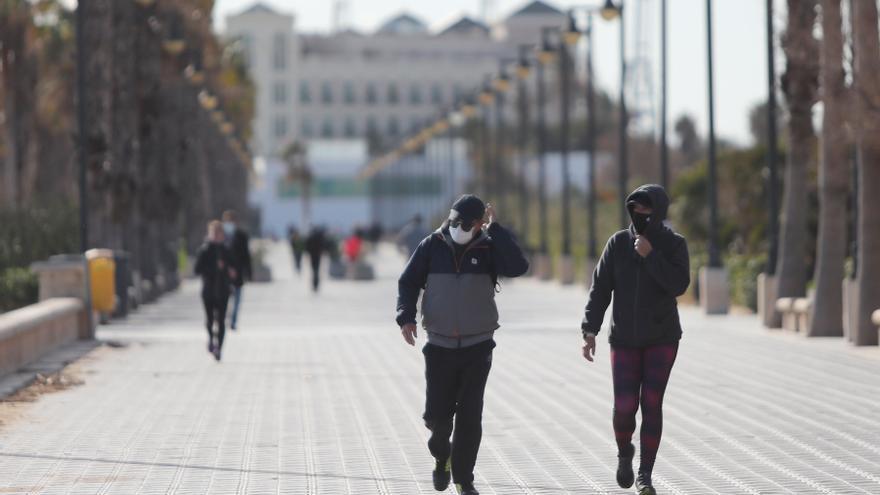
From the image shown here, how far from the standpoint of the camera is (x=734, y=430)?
577 inches

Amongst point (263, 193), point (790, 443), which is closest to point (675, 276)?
point (790, 443)

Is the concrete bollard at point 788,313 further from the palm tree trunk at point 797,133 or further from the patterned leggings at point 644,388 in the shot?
the patterned leggings at point 644,388

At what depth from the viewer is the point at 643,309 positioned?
10734 millimetres

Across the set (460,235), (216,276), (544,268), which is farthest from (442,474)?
(544,268)

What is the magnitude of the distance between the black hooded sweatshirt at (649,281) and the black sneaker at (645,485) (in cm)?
70

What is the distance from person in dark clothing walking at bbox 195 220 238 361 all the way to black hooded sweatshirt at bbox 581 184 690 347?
1227cm

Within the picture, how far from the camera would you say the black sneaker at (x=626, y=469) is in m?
11.0

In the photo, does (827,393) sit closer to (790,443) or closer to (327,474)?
(790,443)

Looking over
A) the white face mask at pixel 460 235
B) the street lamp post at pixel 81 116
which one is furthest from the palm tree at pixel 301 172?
the white face mask at pixel 460 235

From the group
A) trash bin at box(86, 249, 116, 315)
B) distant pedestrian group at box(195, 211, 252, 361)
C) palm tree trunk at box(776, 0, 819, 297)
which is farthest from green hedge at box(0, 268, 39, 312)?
palm tree trunk at box(776, 0, 819, 297)

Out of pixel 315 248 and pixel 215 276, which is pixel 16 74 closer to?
pixel 315 248

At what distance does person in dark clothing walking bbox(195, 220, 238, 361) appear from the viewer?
22750 mm

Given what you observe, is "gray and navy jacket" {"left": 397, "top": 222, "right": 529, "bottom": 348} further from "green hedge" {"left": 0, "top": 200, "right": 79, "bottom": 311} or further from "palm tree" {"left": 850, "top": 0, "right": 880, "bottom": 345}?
"green hedge" {"left": 0, "top": 200, "right": 79, "bottom": 311}

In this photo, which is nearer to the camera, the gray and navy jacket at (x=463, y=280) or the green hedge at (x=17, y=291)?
the gray and navy jacket at (x=463, y=280)
